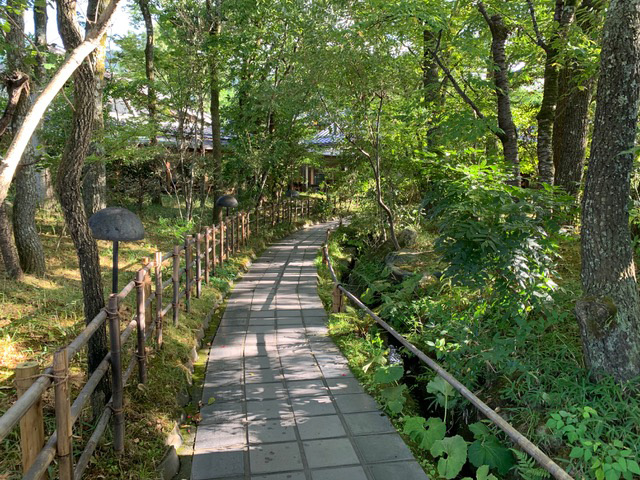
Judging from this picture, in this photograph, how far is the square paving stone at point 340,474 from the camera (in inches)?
125

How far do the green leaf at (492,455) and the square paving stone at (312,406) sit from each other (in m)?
1.28

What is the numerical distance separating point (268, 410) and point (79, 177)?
8.40ft

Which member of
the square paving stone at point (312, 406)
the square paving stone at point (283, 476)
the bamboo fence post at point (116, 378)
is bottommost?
the square paving stone at point (283, 476)

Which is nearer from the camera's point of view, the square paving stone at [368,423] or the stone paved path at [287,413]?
the stone paved path at [287,413]

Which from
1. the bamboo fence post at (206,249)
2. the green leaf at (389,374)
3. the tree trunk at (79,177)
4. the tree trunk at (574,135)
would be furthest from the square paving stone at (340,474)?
the tree trunk at (574,135)

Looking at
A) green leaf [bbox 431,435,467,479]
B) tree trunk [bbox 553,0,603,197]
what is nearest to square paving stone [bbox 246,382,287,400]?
green leaf [bbox 431,435,467,479]

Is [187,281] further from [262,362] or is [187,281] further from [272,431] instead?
[272,431]

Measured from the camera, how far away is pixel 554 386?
3.73 meters

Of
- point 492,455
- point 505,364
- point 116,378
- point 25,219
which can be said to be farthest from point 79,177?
point 25,219

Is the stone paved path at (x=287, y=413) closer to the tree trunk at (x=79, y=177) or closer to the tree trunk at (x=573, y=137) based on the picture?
the tree trunk at (x=79, y=177)

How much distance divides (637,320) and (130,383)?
4.35 metres

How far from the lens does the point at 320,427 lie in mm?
3842

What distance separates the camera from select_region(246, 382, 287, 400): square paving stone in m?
4.36

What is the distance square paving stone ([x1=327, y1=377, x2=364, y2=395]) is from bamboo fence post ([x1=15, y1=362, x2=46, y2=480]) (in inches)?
111
